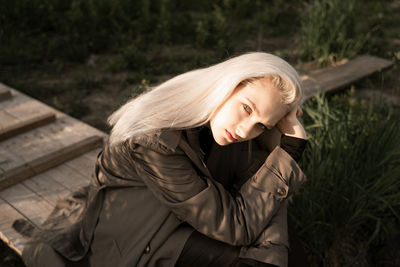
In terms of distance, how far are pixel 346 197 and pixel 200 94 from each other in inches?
57.9

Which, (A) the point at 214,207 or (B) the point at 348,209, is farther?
(B) the point at 348,209

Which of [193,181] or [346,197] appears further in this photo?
[346,197]

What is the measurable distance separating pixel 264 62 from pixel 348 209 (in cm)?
148

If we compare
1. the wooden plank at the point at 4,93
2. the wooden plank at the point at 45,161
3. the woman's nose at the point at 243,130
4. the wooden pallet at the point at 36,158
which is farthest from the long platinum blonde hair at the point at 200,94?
the wooden plank at the point at 4,93

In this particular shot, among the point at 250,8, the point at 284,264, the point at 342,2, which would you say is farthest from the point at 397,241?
the point at 250,8

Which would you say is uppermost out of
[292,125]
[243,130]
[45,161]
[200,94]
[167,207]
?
[200,94]

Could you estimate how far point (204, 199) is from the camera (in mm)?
1898

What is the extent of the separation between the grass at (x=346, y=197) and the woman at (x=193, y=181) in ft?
2.56

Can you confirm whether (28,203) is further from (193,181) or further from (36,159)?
(193,181)

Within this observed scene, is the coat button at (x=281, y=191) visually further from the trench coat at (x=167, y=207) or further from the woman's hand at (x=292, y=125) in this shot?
the woman's hand at (x=292, y=125)

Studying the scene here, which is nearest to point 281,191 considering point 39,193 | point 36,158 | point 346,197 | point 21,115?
point 346,197

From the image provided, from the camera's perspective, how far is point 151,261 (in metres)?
1.92

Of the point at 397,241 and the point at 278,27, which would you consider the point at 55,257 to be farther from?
the point at 278,27

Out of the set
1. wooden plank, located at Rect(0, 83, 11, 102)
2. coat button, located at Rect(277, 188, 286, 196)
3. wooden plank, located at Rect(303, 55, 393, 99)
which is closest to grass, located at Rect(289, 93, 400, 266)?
→ coat button, located at Rect(277, 188, 286, 196)
